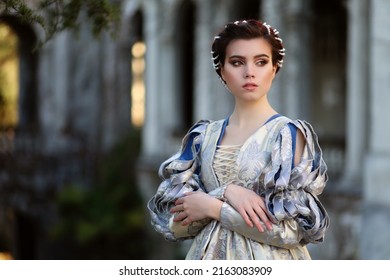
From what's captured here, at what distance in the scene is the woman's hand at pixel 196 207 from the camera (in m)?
3.30

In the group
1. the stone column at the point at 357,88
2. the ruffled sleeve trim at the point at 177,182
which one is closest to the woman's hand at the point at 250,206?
the ruffled sleeve trim at the point at 177,182

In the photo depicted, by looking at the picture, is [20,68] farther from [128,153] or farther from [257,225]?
[257,225]

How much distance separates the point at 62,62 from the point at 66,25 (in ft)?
54.2

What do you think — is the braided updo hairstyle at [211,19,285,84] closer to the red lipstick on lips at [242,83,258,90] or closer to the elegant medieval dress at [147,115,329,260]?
the red lipstick on lips at [242,83,258,90]

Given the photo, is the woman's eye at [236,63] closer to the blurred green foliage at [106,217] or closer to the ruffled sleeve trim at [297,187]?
the ruffled sleeve trim at [297,187]

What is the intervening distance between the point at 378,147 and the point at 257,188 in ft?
24.9

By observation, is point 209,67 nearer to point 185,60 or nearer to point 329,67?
point 329,67

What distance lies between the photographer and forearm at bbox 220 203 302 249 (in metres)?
3.22

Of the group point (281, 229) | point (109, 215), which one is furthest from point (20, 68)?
point (281, 229)

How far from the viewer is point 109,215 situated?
1734 centimetres

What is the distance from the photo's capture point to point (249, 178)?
3320 millimetres

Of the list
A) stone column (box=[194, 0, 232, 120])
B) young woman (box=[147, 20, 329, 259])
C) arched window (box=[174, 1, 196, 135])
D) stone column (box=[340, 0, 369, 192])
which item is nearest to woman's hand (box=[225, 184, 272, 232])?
young woman (box=[147, 20, 329, 259])
